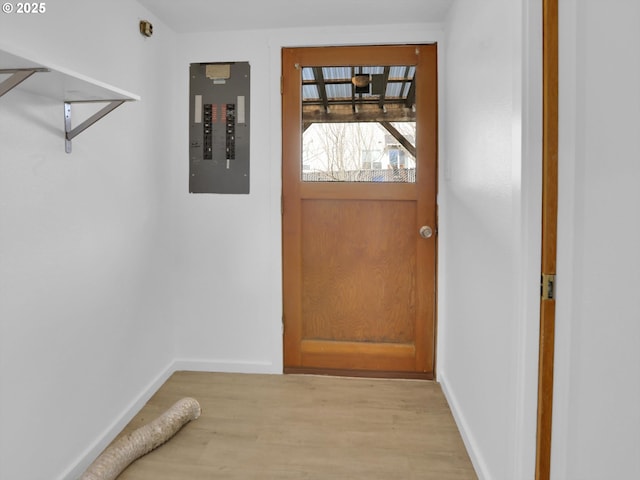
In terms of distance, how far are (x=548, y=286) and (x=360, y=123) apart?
5.87ft

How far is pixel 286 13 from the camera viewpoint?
265 centimetres

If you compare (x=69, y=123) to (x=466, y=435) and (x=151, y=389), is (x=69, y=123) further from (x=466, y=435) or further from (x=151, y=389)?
(x=466, y=435)

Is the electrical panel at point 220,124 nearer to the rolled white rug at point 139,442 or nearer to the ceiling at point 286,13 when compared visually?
the ceiling at point 286,13

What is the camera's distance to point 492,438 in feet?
5.90

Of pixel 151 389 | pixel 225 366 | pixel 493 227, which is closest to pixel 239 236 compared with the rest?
pixel 225 366

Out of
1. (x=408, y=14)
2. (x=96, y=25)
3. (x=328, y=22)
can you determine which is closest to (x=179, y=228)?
(x=96, y=25)

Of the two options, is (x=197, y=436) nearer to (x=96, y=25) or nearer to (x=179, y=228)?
(x=179, y=228)

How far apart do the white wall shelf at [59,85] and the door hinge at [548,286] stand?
154 centimetres

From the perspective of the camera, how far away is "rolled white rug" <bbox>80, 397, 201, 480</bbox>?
190 cm

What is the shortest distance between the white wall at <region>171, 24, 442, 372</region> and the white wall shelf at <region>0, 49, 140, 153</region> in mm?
1110

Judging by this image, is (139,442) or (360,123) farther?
(360,123)

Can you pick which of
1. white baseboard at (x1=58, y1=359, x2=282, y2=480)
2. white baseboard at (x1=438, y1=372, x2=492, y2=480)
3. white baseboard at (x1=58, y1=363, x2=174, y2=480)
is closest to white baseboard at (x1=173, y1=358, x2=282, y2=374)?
white baseboard at (x1=58, y1=359, x2=282, y2=480)

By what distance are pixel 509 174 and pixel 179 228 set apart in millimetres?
2127

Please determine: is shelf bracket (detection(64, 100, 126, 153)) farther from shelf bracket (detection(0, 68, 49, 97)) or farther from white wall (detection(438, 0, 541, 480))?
white wall (detection(438, 0, 541, 480))
